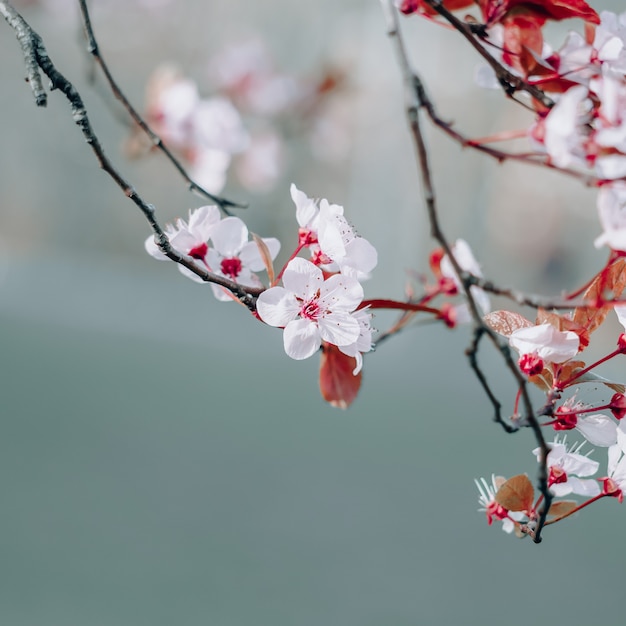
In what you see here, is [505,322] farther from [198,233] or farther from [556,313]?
[198,233]

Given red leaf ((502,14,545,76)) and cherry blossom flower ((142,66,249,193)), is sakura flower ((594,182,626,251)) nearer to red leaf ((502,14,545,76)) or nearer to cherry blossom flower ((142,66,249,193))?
red leaf ((502,14,545,76))

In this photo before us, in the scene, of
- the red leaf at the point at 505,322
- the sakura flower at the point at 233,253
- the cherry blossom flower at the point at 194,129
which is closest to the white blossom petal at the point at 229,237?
the sakura flower at the point at 233,253

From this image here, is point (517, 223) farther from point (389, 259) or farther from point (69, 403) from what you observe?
point (69, 403)

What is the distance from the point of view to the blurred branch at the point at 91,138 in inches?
13.6

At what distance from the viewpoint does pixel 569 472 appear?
1.29 feet

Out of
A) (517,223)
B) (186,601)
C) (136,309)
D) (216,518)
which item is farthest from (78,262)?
(186,601)

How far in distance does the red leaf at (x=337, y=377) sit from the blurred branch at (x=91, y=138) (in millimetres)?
59

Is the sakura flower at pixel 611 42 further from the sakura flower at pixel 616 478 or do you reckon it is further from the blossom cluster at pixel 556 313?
the sakura flower at pixel 616 478

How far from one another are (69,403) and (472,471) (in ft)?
4.26

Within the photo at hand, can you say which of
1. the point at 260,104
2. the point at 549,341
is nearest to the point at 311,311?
the point at 549,341

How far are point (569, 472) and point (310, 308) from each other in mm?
147

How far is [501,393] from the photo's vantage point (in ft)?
9.89

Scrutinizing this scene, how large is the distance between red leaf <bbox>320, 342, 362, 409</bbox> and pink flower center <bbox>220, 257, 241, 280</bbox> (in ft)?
0.21

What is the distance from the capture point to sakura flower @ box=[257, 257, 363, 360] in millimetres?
360
